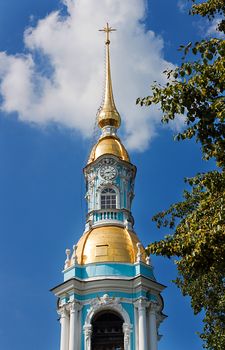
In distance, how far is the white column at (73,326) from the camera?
2412 centimetres

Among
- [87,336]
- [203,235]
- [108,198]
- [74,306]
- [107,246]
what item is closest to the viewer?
→ [203,235]

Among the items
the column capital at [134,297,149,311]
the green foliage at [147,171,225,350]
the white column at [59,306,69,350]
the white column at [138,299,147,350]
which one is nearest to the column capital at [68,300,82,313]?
the white column at [59,306,69,350]

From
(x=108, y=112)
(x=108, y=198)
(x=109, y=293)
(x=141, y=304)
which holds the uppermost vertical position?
(x=108, y=112)

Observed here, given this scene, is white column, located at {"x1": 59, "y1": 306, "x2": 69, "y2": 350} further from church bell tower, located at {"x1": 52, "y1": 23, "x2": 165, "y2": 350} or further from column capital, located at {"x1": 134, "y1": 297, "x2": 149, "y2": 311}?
column capital, located at {"x1": 134, "y1": 297, "x2": 149, "y2": 311}

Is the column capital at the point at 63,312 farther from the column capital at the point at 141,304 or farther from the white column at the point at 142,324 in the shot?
the white column at the point at 142,324

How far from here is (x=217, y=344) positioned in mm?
15391

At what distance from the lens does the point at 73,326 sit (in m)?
24.6

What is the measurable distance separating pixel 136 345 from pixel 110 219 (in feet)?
21.3

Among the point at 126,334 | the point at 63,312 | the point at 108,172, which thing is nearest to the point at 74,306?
the point at 63,312

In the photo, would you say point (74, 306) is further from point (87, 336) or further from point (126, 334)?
point (126, 334)

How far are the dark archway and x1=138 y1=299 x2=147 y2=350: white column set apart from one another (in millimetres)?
891

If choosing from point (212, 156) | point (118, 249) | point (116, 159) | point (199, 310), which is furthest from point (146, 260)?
point (212, 156)

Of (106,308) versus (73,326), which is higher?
(106,308)

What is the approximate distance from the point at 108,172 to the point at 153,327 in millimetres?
8157
